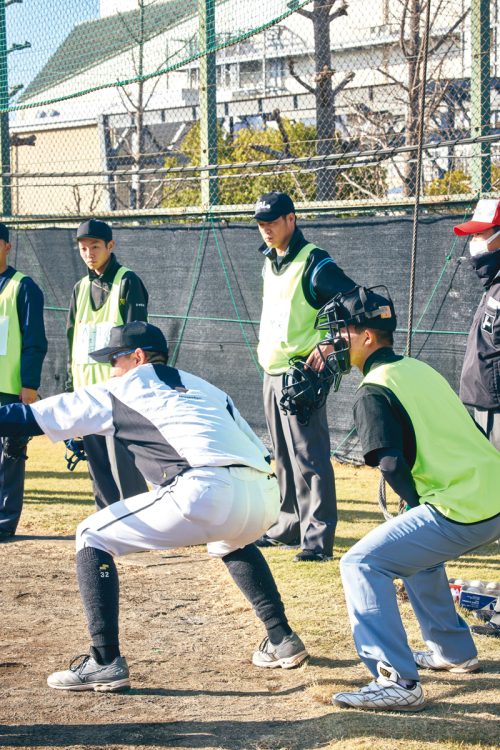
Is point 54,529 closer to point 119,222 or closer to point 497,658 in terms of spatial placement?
point 497,658

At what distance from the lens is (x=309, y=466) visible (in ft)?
21.6

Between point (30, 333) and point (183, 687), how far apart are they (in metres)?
3.39

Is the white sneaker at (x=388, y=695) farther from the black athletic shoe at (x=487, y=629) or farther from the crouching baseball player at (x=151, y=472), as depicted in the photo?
the black athletic shoe at (x=487, y=629)

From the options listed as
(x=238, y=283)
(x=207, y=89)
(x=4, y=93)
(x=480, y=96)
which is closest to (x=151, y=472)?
(x=480, y=96)

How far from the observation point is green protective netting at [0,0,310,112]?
970cm

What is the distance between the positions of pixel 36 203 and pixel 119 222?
8659mm

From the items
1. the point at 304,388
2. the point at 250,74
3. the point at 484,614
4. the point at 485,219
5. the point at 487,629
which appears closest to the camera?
the point at 487,629

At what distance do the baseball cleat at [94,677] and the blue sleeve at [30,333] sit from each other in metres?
3.04

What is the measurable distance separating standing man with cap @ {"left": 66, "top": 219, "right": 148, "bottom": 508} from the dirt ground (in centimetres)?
85

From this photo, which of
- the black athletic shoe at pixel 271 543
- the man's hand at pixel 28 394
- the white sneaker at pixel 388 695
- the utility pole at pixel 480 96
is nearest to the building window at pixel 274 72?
the utility pole at pixel 480 96

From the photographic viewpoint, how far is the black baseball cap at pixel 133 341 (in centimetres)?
454

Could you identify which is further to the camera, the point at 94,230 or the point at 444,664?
the point at 94,230

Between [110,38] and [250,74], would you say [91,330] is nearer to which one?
[110,38]

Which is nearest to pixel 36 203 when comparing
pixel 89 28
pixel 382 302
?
pixel 89 28
